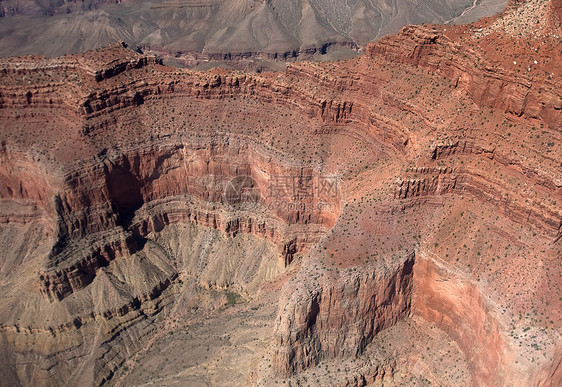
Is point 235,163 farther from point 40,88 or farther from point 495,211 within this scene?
point 495,211

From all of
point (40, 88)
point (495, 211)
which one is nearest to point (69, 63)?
point (40, 88)
